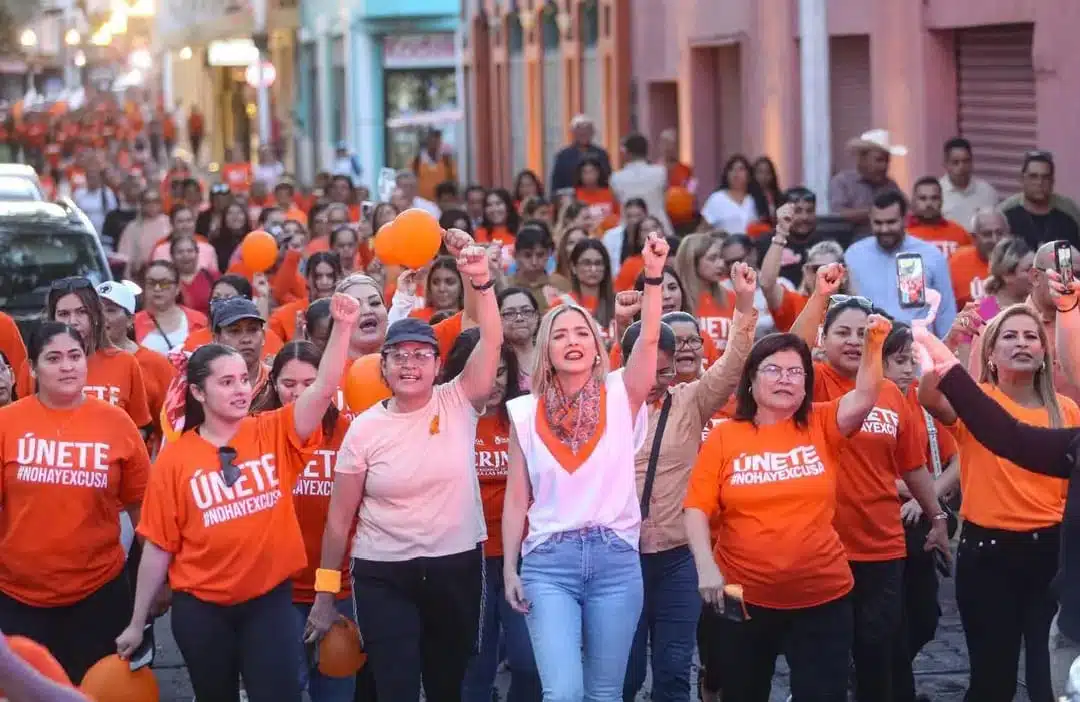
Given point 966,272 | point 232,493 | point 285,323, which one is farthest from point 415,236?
point 966,272

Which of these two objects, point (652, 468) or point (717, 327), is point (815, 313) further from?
point (717, 327)

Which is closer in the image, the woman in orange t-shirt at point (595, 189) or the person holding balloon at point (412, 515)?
the person holding balloon at point (412, 515)

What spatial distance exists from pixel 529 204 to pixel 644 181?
199cm

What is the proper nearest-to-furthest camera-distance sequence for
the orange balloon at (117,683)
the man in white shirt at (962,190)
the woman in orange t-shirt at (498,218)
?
the orange balloon at (117,683) → the man in white shirt at (962,190) → the woman in orange t-shirt at (498,218)

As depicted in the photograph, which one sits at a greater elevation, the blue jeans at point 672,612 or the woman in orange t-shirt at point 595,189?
the woman in orange t-shirt at point 595,189

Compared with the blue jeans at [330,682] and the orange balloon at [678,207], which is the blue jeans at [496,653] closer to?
the blue jeans at [330,682]

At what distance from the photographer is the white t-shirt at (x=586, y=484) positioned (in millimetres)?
7473

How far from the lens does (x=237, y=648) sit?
7.52 meters

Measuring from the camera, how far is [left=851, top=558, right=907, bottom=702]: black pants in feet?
26.8

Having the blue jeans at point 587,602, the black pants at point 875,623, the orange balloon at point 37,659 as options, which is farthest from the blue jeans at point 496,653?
the orange balloon at point 37,659

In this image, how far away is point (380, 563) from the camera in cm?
767

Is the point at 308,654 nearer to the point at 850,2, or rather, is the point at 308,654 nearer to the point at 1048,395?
the point at 1048,395

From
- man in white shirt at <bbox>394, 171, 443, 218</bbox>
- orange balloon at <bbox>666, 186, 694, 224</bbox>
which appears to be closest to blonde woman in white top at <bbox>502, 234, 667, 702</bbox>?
man in white shirt at <bbox>394, 171, 443, 218</bbox>

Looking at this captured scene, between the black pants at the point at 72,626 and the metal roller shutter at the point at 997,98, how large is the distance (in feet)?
34.3
